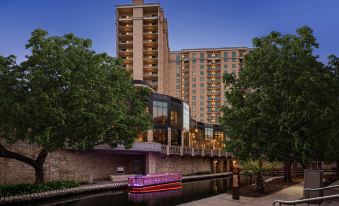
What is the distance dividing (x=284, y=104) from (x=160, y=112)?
44308 mm

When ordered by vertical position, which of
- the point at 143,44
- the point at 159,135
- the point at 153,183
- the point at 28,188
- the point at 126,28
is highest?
the point at 126,28

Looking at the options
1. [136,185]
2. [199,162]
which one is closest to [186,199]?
[136,185]

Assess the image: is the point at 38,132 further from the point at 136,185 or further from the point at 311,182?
the point at 311,182

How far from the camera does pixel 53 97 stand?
3147 cm

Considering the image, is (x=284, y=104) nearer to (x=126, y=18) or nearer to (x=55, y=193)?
(x=55, y=193)

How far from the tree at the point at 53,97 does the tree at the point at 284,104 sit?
12892 mm

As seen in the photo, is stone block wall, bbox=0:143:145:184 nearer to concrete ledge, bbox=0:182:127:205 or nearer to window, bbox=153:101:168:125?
concrete ledge, bbox=0:182:127:205

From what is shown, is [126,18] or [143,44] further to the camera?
[126,18]

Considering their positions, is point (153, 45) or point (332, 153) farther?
point (153, 45)

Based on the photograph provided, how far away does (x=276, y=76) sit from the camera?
31297 mm

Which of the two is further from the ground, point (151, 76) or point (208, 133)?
point (151, 76)

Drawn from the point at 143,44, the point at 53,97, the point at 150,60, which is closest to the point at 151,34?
the point at 143,44

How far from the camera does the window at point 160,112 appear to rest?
2901 inches

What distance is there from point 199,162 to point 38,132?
44900 mm
